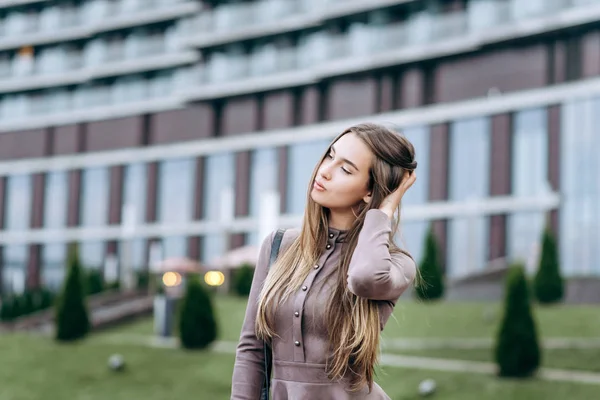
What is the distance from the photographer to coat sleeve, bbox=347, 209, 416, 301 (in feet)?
8.16

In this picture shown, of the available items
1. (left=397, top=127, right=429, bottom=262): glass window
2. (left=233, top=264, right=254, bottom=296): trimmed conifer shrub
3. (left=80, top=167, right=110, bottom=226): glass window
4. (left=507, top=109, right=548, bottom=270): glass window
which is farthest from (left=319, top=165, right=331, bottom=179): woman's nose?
(left=80, top=167, right=110, bottom=226): glass window

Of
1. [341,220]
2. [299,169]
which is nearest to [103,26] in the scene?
[299,169]

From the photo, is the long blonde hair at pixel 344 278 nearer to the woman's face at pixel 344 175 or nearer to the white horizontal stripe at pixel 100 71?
the woman's face at pixel 344 175

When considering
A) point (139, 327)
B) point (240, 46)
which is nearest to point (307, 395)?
point (139, 327)

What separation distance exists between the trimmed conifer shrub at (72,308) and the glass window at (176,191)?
15766 millimetres

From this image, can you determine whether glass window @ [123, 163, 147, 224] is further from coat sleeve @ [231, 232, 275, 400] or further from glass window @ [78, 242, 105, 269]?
coat sleeve @ [231, 232, 275, 400]

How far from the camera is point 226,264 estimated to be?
27.7 metres

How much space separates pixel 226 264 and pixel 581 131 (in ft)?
38.8

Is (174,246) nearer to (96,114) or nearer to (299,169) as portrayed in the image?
(299,169)

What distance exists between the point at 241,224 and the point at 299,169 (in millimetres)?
3358

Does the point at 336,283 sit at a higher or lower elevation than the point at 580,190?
lower

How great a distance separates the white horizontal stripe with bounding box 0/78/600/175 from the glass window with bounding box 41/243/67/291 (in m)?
3.77

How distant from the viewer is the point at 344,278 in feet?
8.60

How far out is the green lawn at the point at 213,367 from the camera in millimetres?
13758
